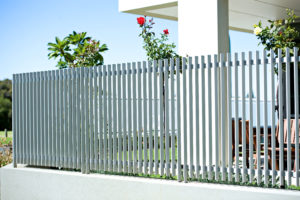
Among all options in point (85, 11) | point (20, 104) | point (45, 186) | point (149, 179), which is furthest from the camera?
point (85, 11)

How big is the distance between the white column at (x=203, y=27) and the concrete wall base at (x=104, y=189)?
112 inches

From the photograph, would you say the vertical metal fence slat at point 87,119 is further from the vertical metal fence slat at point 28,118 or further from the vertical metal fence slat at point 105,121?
the vertical metal fence slat at point 28,118

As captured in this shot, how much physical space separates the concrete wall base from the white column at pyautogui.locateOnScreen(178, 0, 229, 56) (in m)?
2.86

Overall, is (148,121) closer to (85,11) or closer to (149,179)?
(149,179)

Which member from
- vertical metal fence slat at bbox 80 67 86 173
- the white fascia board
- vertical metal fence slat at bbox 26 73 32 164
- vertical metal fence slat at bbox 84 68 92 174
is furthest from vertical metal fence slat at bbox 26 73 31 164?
A: the white fascia board

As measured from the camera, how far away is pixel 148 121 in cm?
695

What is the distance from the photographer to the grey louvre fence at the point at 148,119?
19.5 feet

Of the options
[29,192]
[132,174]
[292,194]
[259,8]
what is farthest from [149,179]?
[259,8]

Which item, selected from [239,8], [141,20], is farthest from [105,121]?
[239,8]

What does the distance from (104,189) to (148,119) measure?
136 centimetres

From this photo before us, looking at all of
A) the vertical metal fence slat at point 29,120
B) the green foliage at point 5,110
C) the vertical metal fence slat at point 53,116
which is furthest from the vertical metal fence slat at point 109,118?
the green foliage at point 5,110

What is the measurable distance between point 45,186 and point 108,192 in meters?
1.53

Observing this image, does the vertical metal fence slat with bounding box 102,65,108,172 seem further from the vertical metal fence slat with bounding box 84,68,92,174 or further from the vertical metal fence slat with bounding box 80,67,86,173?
the vertical metal fence slat with bounding box 80,67,86,173

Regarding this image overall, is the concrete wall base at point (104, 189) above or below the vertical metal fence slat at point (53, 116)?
below
